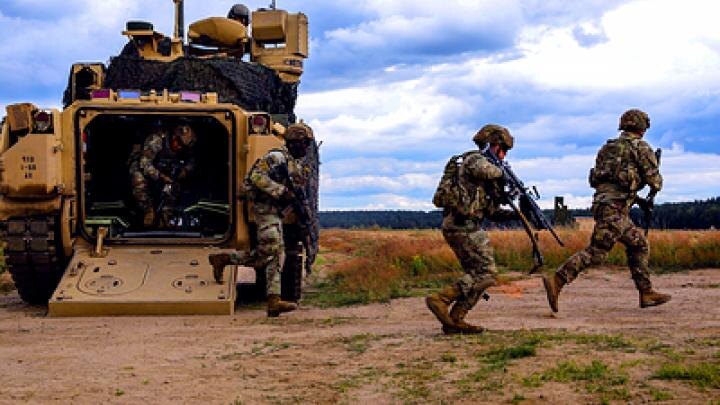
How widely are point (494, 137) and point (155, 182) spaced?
5.27 meters

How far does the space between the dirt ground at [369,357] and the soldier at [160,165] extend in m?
2.06

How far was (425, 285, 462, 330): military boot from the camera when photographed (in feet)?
28.1

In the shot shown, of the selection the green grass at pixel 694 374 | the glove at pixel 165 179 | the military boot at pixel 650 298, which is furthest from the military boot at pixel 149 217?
the green grass at pixel 694 374

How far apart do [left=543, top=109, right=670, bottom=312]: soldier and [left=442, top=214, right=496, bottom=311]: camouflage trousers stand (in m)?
1.76

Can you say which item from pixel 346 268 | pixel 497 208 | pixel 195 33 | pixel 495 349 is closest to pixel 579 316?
pixel 497 208

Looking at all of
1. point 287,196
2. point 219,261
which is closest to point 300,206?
point 287,196

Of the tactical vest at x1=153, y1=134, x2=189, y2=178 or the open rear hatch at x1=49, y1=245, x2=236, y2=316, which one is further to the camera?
the tactical vest at x1=153, y1=134, x2=189, y2=178

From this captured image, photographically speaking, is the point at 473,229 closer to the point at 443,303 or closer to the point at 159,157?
the point at 443,303

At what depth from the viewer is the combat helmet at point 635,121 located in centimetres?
1037

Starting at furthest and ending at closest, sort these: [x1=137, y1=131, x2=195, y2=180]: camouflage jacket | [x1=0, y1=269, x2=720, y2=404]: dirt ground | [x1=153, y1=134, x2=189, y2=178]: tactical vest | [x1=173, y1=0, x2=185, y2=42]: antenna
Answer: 1. [x1=173, y1=0, x2=185, y2=42]: antenna
2. [x1=153, y1=134, x2=189, y2=178]: tactical vest
3. [x1=137, y1=131, x2=195, y2=180]: camouflage jacket
4. [x1=0, y1=269, x2=720, y2=404]: dirt ground

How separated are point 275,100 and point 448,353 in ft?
24.9

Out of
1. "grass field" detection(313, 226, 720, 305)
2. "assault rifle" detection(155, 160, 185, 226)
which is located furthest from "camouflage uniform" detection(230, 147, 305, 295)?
"assault rifle" detection(155, 160, 185, 226)

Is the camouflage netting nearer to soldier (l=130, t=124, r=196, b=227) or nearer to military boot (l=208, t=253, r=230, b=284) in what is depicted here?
soldier (l=130, t=124, r=196, b=227)

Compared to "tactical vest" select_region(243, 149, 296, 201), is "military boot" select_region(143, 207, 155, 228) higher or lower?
lower
